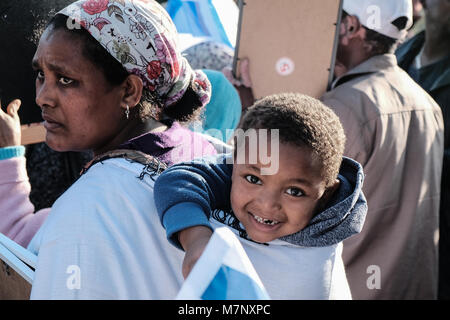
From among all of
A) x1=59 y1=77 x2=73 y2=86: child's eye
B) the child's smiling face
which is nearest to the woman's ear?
x1=59 y1=77 x2=73 y2=86: child's eye

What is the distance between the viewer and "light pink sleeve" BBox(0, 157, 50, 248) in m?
1.96

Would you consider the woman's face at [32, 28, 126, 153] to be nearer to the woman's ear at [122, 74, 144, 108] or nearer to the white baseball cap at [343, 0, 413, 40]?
the woman's ear at [122, 74, 144, 108]

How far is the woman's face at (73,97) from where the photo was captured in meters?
1.67

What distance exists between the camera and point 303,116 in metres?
1.53

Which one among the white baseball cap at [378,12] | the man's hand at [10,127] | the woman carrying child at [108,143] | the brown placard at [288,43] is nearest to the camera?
the woman carrying child at [108,143]

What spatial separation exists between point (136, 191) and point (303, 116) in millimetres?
518

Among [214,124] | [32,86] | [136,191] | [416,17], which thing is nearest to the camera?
[136,191]

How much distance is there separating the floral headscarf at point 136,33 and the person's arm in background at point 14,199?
64 cm

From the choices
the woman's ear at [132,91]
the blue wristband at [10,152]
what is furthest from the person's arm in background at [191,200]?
the blue wristband at [10,152]

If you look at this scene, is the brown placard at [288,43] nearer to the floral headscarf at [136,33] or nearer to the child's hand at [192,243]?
the floral headscarf at [136,33]

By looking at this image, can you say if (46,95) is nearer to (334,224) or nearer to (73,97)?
(73,97)

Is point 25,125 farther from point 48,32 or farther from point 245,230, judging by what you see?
point 245,230

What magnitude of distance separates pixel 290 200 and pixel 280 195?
31 millimetres

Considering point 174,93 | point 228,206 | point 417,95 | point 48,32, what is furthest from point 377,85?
point 48,32
